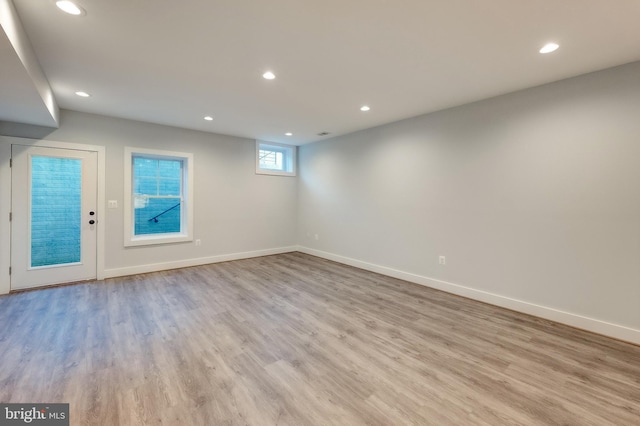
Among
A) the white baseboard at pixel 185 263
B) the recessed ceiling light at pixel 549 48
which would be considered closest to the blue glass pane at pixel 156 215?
the white baseboard at pixel 185 263

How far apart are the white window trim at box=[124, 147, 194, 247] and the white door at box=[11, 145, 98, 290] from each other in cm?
41

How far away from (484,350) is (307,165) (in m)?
4.95

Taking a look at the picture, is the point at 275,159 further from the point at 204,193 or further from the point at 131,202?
the point at 131,202

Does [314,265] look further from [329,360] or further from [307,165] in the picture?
[329,360]

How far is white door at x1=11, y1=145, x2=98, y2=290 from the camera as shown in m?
3.74

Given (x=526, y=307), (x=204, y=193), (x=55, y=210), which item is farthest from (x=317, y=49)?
(x=55, y=210)

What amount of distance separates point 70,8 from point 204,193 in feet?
11.9

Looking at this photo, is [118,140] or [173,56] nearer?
[173,56]

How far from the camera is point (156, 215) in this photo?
16.7 feet

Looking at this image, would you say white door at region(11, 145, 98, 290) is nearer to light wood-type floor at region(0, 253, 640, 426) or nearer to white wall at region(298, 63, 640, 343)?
light wood-type floor at region(0, 253, 640, 426)

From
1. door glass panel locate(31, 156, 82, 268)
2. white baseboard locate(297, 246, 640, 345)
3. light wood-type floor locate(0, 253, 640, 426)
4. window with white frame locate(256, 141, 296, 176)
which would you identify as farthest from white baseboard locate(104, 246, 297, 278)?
white baseboard locate(297, 246, 640, 345)

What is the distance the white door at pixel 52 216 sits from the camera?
12.3 feet

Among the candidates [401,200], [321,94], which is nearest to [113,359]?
[321,94]

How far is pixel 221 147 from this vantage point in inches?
215
